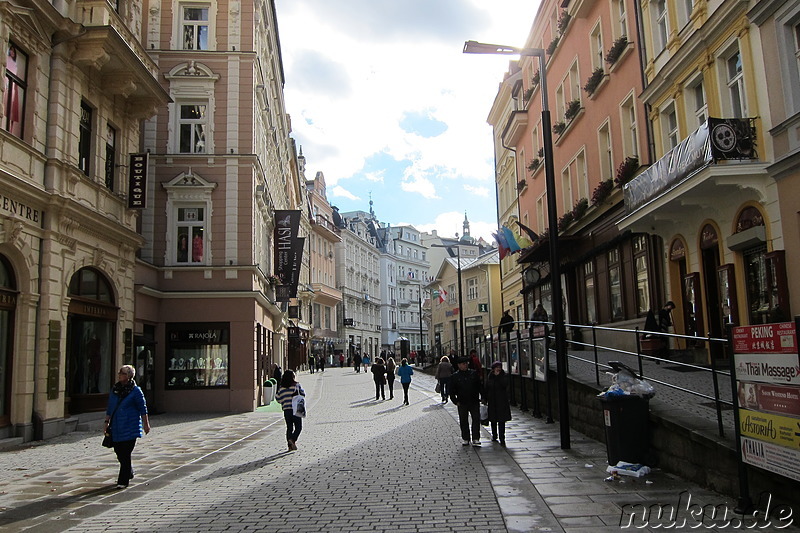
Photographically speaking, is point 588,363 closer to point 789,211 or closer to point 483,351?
point 789,211

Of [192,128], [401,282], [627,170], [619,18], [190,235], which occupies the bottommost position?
[190,235]

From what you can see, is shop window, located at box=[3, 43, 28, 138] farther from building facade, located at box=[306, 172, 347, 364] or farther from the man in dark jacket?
building facade, located at box=[306, 172, 347, 364]

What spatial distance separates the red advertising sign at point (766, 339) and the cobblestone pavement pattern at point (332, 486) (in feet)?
5.72

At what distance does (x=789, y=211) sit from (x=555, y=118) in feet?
58.7

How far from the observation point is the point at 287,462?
11.2 m

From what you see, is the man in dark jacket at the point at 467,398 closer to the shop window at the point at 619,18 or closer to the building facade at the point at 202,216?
the building facade at the point at 202,216

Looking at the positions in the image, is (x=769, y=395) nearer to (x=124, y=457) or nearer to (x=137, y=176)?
(x=124, y=457)

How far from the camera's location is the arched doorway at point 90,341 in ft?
52.6

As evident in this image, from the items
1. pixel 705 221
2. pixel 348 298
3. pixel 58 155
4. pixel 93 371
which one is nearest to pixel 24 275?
pixel 58 155

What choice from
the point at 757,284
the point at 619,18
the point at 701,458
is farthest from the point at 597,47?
the point at 701,458

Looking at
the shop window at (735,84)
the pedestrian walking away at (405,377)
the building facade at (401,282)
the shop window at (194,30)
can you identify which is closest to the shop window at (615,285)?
the pedestrian walking away at (405,377)

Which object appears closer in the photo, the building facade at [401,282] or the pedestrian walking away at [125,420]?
the pedestrian walking away at [125,420]

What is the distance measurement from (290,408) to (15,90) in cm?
874

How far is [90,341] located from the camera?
55.7 feet
